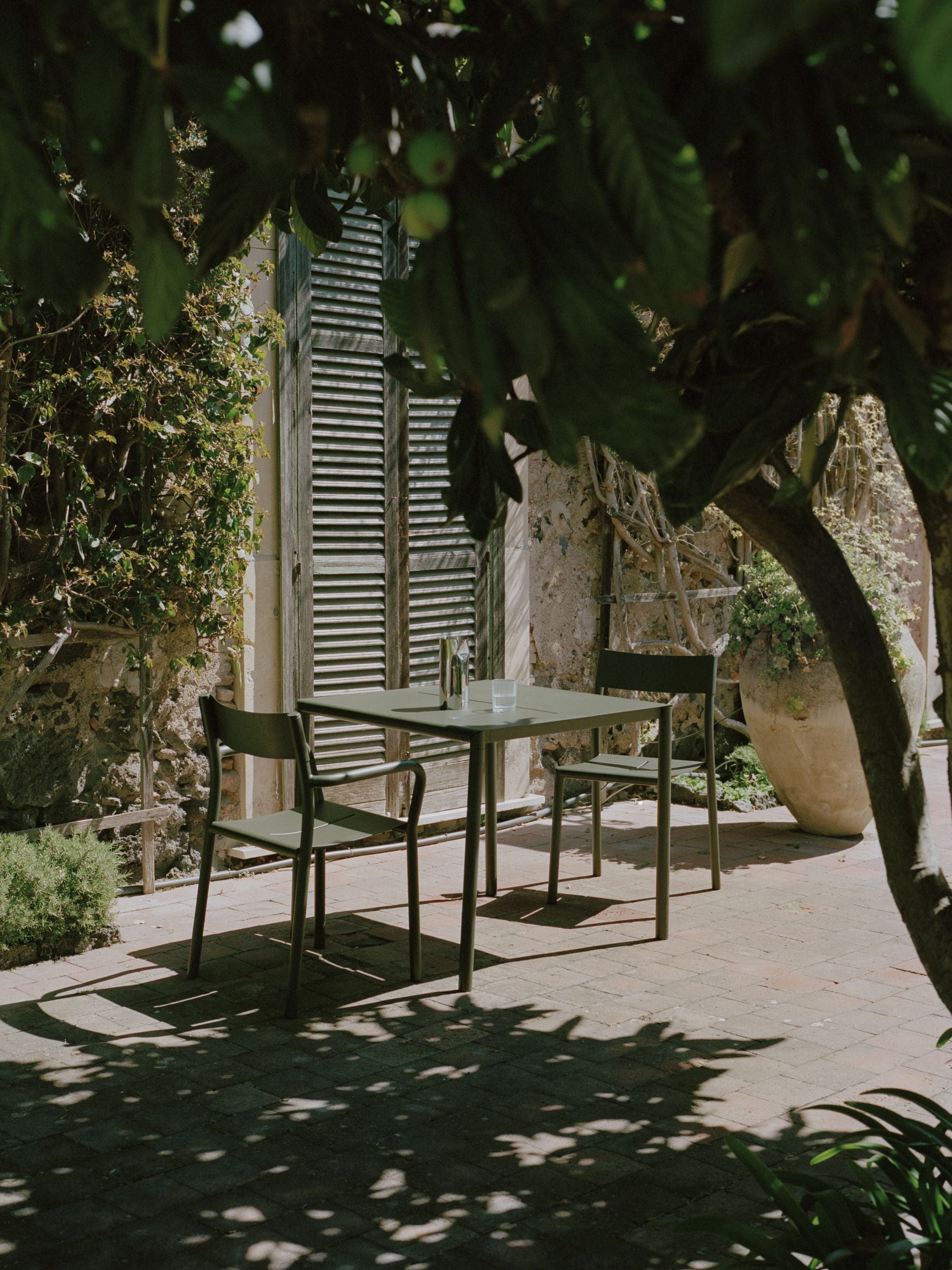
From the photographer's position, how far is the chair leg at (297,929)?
13.7ft

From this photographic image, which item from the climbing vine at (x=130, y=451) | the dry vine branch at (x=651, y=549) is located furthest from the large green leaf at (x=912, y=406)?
the dry vine branch at (x=651, y=549)

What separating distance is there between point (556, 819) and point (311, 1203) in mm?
2766

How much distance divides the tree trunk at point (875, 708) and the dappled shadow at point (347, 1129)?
1350 millimetres

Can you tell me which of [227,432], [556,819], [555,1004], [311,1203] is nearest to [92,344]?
[227,432]

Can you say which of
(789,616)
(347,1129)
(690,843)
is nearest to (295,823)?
(347,1129)

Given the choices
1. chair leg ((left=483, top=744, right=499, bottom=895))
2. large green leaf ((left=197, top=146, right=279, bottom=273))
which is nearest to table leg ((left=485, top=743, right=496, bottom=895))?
chair leg ((left=483, top=744, right=499, bottom=895))

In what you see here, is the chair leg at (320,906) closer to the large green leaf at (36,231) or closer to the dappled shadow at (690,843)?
the dappled shadow at (690,843)

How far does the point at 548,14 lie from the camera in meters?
0.71

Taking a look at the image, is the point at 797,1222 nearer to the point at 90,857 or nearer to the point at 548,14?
the point at 548,14

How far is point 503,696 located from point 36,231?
442cm

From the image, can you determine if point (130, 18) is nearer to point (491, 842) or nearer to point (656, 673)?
point (491, 842)

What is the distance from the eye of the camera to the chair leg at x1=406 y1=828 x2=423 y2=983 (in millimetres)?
4512

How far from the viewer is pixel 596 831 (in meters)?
5.91

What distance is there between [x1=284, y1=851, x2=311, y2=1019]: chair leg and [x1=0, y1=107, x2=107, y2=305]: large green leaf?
3.53m
